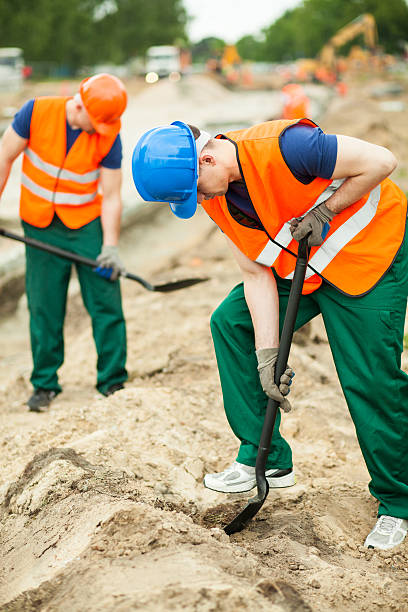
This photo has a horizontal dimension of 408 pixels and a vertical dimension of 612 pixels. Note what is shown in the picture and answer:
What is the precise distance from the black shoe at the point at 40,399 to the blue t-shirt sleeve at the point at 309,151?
265 centimetres

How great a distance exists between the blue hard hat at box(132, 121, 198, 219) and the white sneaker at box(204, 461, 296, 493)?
127 cm

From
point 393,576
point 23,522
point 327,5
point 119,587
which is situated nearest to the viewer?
point 119,587

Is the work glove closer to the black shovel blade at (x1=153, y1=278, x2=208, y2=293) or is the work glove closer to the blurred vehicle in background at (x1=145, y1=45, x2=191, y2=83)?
the black shovel blade at (x1=153, y1=278, x2=208, y2=293)

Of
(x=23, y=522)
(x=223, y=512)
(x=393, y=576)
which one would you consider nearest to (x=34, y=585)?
(x=23, y=522)

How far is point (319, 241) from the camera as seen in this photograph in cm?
278

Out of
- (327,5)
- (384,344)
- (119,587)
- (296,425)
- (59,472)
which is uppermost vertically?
(327,5)

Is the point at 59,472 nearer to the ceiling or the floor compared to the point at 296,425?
nearer to the ceiling

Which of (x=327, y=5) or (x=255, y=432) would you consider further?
(x=327, y=5)

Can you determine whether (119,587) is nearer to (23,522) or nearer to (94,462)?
(23,522)

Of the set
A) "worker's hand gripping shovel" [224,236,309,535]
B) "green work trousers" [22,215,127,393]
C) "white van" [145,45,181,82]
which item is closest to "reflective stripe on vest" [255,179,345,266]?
"worker's hand gripping shovel" [224,236,309,535]

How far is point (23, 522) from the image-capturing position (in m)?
2.94

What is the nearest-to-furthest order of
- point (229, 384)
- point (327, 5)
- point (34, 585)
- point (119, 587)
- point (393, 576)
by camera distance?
point (119, 587) < point (34, 585) < point (393, 576) < point (229, 384) < point (327, 5)

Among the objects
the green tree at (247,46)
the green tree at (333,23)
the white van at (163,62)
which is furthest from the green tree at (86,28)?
the green tree at (247,46)

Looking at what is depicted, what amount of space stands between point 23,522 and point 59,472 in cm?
27
